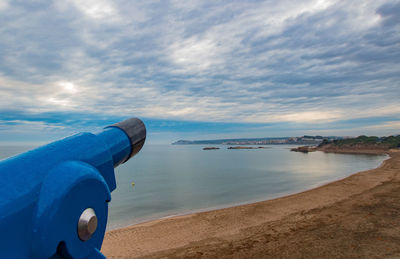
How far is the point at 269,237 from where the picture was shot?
26.1ft

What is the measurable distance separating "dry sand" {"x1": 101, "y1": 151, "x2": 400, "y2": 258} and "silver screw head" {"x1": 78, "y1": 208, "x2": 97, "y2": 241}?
571cm

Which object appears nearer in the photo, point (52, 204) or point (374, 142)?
point (52, 204)

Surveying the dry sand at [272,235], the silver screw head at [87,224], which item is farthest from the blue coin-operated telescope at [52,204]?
the dry sand at [272,235]

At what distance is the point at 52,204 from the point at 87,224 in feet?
0.83

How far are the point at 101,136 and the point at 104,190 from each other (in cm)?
62

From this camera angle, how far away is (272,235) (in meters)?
8.15

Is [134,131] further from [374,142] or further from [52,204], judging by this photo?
[374,142]

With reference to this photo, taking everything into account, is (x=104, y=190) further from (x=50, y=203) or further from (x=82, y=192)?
(x=50, y=203)

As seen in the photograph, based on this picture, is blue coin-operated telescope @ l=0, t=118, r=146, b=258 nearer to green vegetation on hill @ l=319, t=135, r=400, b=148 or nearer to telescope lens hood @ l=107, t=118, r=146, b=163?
telescope lens hood @ l=107, t=118, r=146, b=163

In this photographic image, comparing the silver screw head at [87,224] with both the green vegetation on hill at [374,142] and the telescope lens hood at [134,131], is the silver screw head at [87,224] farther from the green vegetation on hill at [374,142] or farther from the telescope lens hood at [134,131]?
the green vegetation on hill at [374,142]

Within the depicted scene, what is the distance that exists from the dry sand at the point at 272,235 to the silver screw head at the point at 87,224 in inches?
225

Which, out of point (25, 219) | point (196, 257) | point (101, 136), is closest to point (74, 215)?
point (25, 219)

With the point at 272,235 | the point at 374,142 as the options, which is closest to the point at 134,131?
the point at 272,235

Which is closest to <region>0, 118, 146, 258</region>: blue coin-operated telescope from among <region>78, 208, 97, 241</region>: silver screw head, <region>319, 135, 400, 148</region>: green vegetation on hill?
<region>78, 208, 97, 241</region>: silver screw head
